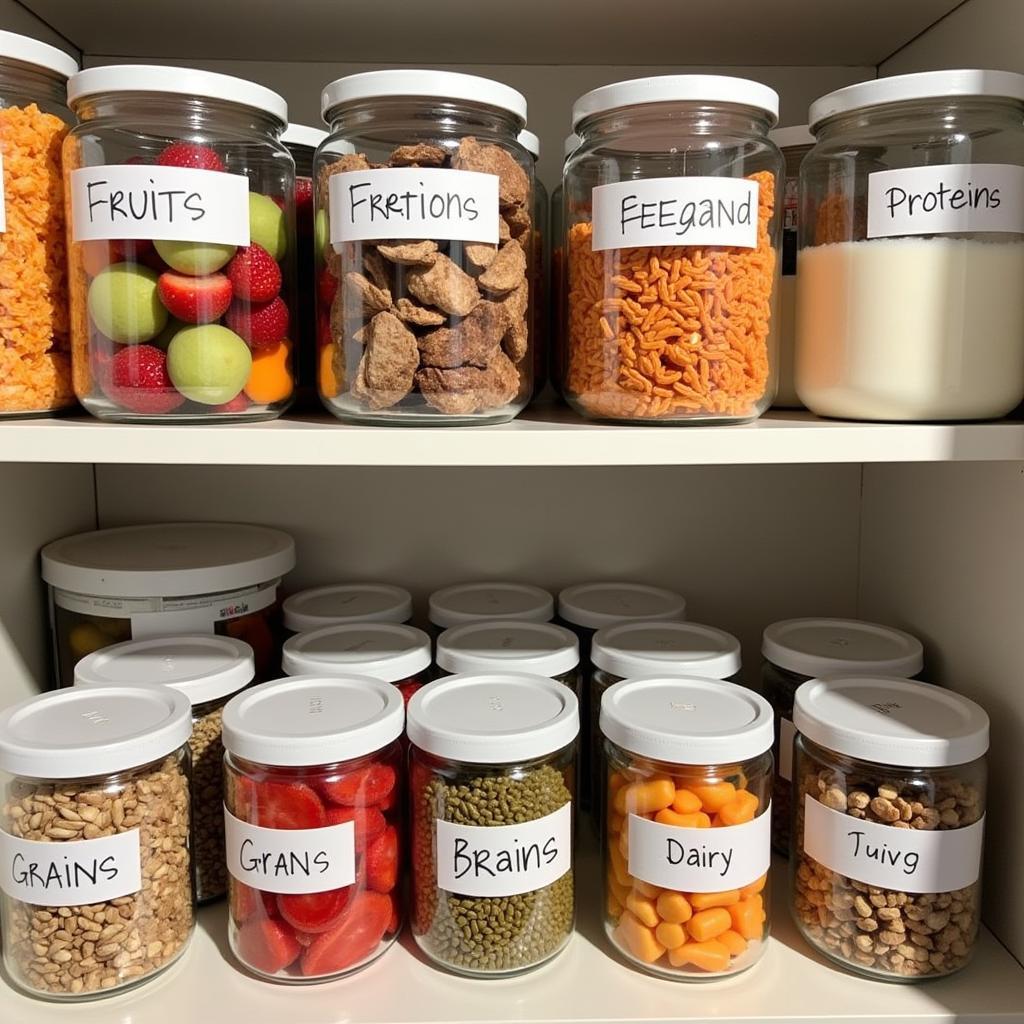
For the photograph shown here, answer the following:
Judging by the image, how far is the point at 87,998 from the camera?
0.64 m

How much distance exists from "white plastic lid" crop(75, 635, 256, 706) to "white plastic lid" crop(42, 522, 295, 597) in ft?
0.16

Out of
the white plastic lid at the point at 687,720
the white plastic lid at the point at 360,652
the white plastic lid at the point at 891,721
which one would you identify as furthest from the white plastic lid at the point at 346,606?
the white plastic lid at the point at 891,721

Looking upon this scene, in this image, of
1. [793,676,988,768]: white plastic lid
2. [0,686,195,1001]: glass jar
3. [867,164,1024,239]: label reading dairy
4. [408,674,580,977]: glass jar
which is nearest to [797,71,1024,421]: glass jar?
[867,164,1024,239]: label reading dairy

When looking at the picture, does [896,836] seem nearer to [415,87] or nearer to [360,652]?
[360,652]

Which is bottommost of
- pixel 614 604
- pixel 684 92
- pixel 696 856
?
pixel 696 856

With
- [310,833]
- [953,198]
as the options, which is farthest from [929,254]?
[310,833]

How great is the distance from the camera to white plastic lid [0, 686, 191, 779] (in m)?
0.62

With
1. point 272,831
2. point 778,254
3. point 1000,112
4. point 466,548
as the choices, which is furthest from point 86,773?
point 1000,112

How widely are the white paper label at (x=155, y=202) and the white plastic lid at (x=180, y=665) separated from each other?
324 millimetres

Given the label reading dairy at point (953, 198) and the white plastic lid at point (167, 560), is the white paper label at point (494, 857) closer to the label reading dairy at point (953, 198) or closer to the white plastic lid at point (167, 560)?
the white plastic lid at point (167, 560)

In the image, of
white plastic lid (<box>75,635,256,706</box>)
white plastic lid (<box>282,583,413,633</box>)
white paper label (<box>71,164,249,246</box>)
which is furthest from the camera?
white plastic lid (<box>282,583,413,633</box>)

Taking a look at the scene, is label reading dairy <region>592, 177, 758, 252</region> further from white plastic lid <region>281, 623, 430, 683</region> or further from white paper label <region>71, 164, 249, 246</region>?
white plastic lid <region>281, 623, 430, 683</region>

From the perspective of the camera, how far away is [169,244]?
2.05 feet

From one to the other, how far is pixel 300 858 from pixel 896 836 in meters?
0.40
